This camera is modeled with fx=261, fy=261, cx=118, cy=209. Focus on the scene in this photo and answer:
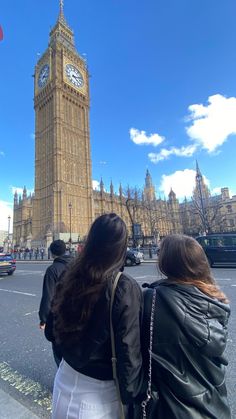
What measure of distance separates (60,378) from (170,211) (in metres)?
88.9

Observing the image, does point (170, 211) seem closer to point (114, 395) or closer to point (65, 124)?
point (65, 124)

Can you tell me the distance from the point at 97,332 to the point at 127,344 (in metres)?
0.16

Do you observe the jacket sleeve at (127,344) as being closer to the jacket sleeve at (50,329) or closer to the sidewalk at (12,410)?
the jacket sleeve at (50,329)

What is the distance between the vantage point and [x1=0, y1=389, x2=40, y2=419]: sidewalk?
8.00 ft

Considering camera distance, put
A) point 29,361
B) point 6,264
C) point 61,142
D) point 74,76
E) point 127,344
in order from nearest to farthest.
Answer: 1. point 127,344
2. point 29,361
3. point 6,264
4. point 61,142
5. point 74,76

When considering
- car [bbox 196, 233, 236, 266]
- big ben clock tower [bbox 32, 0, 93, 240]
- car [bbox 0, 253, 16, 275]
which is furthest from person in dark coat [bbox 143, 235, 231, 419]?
big ben clock tower [bbox 32, 0, 93, 240]

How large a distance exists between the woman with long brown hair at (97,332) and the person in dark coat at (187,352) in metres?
0.11

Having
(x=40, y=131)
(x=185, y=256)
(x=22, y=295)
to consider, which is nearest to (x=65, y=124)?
(x=40, y=131)

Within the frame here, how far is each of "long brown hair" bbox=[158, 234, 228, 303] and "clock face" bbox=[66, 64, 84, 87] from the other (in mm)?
66973

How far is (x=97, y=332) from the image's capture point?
50.7 inches

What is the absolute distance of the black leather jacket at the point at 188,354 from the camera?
1.18m

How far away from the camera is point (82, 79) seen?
64.2 metres

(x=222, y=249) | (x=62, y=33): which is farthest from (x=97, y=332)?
(x=62, y=33)

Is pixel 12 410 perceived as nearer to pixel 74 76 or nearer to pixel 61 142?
pixel 61 142
